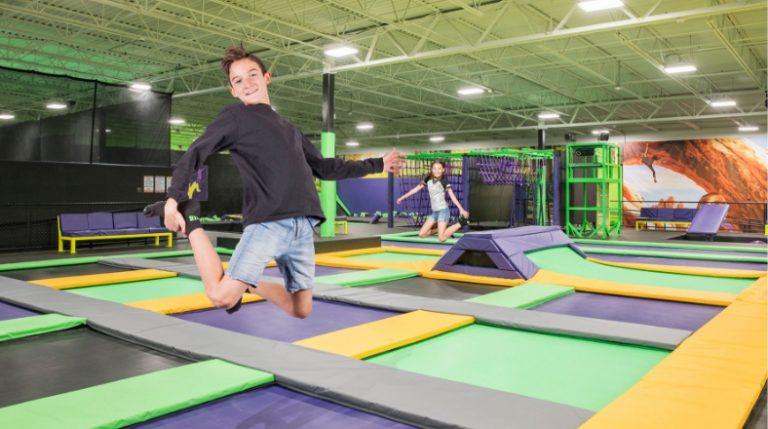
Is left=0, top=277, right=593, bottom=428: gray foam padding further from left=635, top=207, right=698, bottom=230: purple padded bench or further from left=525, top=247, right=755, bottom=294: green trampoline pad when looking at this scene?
left=635, top=207, right=698, bottom=230: purple padded bench

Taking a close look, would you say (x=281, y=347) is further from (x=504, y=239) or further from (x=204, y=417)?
(x=504, y=239)

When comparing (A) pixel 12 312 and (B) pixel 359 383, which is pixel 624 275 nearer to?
(B) pixel 359 383

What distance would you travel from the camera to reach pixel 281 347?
10.2 feet

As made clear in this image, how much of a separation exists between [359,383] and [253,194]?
979 millimetres

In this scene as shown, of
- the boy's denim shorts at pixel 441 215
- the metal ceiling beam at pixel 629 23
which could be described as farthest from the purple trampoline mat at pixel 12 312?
the metal ceiling beam at pixel 629 23

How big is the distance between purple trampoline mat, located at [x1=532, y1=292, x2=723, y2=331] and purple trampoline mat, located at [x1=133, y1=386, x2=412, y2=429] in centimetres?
262

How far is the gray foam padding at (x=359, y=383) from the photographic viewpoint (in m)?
2.19

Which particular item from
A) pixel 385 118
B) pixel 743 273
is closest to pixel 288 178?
pixel 743 273

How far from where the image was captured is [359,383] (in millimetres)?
2533

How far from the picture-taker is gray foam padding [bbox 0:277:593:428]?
2189mm

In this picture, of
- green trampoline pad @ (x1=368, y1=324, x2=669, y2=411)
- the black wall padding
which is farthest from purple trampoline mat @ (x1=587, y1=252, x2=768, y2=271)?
the black wall padding

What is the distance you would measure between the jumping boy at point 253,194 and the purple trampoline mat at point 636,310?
2.87 meters

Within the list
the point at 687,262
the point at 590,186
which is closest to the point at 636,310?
the point at 687,262

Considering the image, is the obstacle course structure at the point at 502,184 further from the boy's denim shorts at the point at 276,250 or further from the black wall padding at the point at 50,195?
the boy's denim shorts at the point at 276,250
